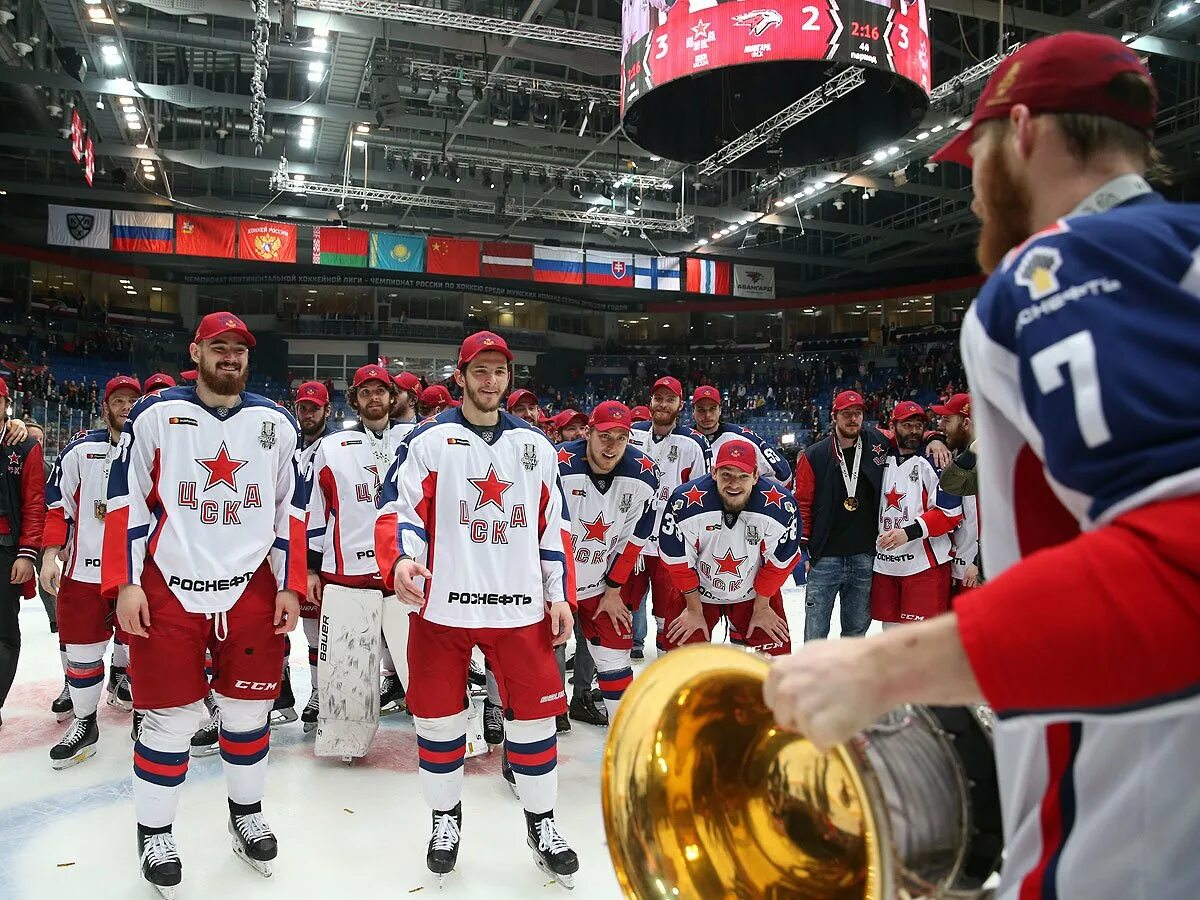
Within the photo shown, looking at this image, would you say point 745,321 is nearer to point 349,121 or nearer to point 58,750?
point 349,121

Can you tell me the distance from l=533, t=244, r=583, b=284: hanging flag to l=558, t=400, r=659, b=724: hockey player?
1957 centimetres

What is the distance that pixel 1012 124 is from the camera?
1.00m

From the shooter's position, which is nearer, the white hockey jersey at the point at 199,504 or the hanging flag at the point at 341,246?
the white hockey jersey at the point at 199,504

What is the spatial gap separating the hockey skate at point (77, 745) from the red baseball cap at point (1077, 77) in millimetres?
5418

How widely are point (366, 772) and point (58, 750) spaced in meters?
1.71

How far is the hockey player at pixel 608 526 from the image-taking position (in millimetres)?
4812

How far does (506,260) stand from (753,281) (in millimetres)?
7900

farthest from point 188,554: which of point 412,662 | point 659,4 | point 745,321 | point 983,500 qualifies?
point 745,321

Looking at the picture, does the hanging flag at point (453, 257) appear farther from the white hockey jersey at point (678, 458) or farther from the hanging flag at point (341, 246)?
the white hockey jersey at point (678, 458)

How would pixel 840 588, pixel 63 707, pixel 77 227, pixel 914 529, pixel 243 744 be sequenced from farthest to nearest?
pixel 77 227, pixel 840 588, pixel 914 529, pixel 63 707, pixel 243 744

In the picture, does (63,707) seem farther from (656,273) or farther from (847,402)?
(656,273)

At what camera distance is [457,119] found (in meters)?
18.8

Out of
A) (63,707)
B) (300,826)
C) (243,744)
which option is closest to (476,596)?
(243,744)

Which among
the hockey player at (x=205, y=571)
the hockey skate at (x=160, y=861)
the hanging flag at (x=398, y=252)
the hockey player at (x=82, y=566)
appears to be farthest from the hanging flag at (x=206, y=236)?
the hockey skate at (x=160, y=861)
